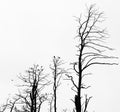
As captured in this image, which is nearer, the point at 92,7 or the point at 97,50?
the point at 97,50

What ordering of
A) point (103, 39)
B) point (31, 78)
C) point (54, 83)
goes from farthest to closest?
point (54, 83) → point (31, 78) → point (103, 39)

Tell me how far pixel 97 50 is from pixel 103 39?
912 mm

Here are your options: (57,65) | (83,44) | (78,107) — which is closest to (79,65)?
(83,44)

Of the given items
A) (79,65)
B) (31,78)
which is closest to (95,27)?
(79,65)

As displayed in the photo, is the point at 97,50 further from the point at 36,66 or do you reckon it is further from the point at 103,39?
the point at 36,66

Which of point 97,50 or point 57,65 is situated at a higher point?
point 57,65

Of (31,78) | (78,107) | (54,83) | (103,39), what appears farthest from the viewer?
(54,83)

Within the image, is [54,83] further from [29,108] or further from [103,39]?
[103,39]

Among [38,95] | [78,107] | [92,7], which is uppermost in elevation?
[92,7]

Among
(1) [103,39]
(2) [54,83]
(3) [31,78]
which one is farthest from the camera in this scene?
(2) [54,83]

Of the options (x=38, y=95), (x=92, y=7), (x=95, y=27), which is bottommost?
(x=38, y=95)

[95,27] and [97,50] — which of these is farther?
[95,27]

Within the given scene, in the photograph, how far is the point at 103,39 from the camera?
13734 mm

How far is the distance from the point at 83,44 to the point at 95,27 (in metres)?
1.07
